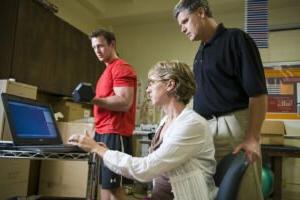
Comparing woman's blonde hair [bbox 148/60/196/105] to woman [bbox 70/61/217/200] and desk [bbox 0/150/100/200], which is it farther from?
desk [bbox 0/150/100/200]

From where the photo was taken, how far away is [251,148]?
1.16 meters

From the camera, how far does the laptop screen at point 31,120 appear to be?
130cm

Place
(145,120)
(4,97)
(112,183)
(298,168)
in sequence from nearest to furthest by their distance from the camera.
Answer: (4,97), (112,183), (298,168), (145,120)

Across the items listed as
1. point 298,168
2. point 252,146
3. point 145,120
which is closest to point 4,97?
point 252,146

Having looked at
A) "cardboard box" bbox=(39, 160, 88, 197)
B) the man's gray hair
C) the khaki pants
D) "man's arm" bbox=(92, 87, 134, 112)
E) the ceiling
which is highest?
the ceiling

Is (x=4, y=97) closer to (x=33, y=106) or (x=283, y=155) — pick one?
(x=33, y=106)

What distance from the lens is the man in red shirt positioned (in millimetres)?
1679

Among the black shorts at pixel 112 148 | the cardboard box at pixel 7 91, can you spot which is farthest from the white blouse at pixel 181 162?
the cardboard box at pixel 7 91

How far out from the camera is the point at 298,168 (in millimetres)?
3844

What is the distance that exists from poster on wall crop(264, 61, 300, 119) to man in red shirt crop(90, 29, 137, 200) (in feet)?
9.30

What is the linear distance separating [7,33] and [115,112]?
5.62ft

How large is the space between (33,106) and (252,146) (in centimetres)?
104

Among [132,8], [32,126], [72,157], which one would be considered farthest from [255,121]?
[132,8]

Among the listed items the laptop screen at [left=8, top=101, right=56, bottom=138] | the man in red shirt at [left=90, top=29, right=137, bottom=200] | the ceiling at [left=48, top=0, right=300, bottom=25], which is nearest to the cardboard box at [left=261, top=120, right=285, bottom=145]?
the ceiling at [left=48, top=0, right=300, bottom=25]
